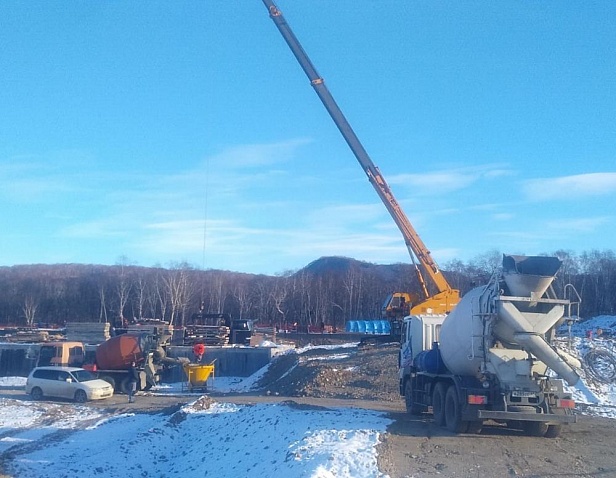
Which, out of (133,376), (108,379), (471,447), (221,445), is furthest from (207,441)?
(108,379)

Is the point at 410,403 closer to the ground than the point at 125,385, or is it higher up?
higher up

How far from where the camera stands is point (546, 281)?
575 inches

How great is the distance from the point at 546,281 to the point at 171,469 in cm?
964

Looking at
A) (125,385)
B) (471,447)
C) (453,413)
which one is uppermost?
(453,413)

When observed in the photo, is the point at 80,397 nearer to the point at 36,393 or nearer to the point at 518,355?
the point at 36,393

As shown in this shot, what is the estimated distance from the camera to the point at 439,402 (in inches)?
669

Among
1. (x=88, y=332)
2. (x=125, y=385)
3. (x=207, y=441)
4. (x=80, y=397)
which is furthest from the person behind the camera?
(x=88, y=332)

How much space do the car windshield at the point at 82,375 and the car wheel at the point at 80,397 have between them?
54 cm

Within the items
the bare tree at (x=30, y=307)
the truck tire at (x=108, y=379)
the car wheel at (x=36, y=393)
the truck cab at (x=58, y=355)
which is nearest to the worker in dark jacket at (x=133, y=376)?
the truck tire at (x=108, y=379)

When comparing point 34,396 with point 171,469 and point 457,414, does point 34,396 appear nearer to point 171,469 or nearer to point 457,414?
point 171,469

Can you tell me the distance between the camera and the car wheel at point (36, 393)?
29.4 meters

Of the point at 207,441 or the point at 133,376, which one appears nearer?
the point at 207,441

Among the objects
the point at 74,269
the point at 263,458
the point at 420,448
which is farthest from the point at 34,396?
the point at 74,269

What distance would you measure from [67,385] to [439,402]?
17887 mm
